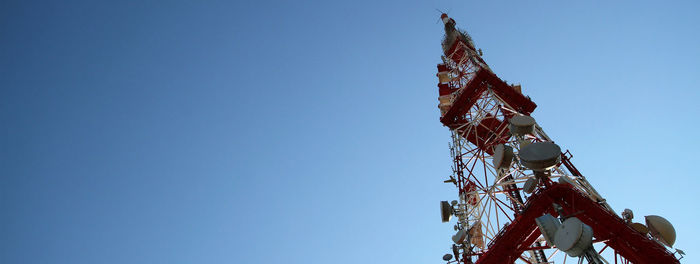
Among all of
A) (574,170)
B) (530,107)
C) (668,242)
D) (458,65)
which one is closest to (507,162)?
(574,170)

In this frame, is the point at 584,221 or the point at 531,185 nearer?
the point at 584,221

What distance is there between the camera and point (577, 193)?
12305 millimetres

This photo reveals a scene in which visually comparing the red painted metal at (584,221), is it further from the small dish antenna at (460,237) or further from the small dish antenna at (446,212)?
the small dish antenna at (446,212)

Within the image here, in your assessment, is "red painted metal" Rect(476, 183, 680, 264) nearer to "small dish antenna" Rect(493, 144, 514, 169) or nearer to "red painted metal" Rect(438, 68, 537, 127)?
"small dish antenna" Rect(493, 144, 514, 169)

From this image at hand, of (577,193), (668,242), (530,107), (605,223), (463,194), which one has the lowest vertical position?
(668,242)

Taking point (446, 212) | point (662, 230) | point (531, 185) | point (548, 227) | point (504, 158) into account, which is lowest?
point (662, 230)

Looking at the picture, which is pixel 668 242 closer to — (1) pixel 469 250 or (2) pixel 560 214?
(2) pixel 560 214

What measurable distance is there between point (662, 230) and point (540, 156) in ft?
15.3

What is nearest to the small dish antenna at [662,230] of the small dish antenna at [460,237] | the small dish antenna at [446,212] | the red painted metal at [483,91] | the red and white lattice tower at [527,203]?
the red and white lattice tower at [527,203]

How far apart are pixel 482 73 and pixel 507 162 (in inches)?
304

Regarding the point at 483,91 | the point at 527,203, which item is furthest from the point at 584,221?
the point at 483,91

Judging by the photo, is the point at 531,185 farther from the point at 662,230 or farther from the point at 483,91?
the point at 483,91

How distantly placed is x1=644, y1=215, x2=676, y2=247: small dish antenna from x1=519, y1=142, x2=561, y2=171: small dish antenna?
3.98m

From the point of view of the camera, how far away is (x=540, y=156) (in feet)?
41.4
